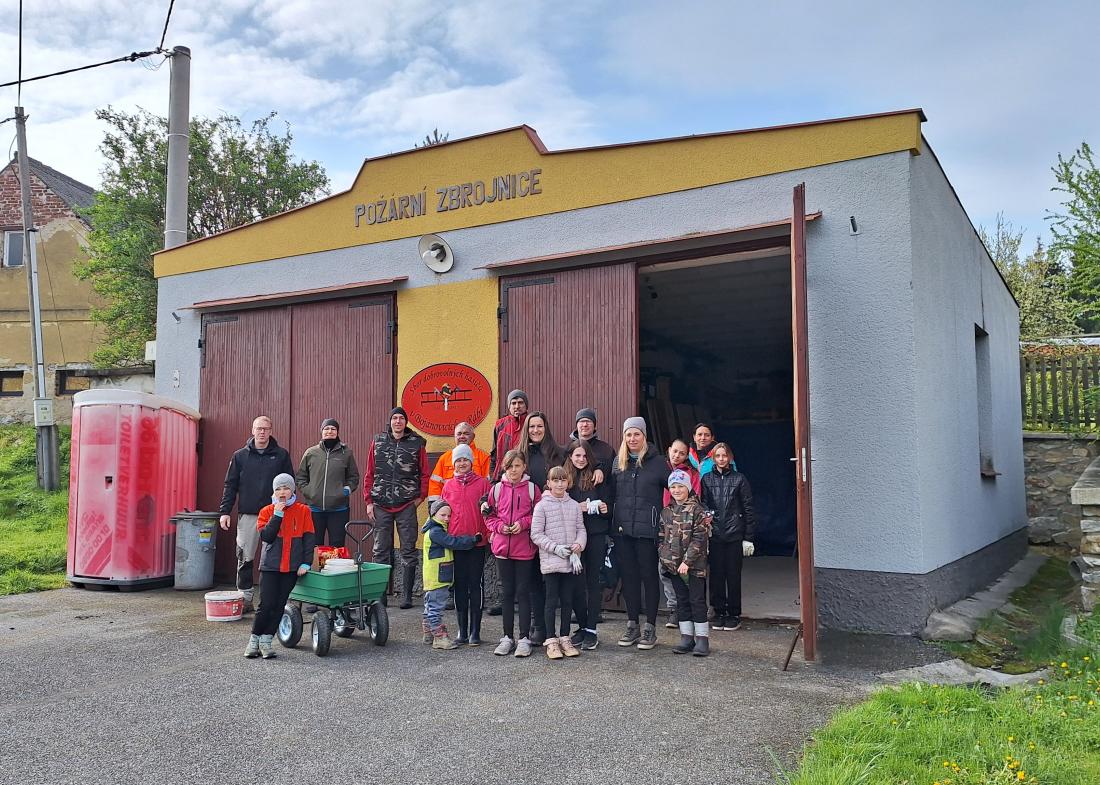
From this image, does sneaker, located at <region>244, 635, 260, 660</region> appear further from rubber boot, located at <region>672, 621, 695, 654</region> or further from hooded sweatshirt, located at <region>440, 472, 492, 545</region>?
rubber boot, located at <region>672, 621, 695, 654</region>

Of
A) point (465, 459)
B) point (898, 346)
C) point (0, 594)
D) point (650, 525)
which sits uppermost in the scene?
point (898, 346)

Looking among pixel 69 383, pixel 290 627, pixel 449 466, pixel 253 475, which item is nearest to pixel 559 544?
pixel 449 466

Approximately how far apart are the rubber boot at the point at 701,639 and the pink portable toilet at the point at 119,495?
6225mm

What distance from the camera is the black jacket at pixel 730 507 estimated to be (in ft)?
22.6

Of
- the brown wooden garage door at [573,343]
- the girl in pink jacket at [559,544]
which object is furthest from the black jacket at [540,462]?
the brown wooden garage door at [573,343]

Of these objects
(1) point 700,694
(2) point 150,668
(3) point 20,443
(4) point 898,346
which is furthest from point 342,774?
(3) point 20,443

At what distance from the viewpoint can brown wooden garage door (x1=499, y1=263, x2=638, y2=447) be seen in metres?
7.68

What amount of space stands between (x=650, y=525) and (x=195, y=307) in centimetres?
690

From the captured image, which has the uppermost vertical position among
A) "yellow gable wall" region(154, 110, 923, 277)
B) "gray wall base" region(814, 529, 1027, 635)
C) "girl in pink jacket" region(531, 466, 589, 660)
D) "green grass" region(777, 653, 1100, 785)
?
"yellow gable wall" region(154, 110, 923, 277)

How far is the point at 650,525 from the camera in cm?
629

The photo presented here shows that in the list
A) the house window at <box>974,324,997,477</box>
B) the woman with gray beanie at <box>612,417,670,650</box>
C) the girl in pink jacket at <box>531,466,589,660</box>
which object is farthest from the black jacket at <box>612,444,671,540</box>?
the house window at <box>974,324,997,477</box>

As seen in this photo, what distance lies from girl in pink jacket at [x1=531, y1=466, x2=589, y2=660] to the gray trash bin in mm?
4729

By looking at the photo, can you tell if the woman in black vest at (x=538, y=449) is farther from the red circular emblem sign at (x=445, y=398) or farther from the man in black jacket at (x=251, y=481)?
the man in black jacket at (x=251, y=481)

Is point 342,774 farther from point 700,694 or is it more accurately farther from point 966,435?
point 966,435
